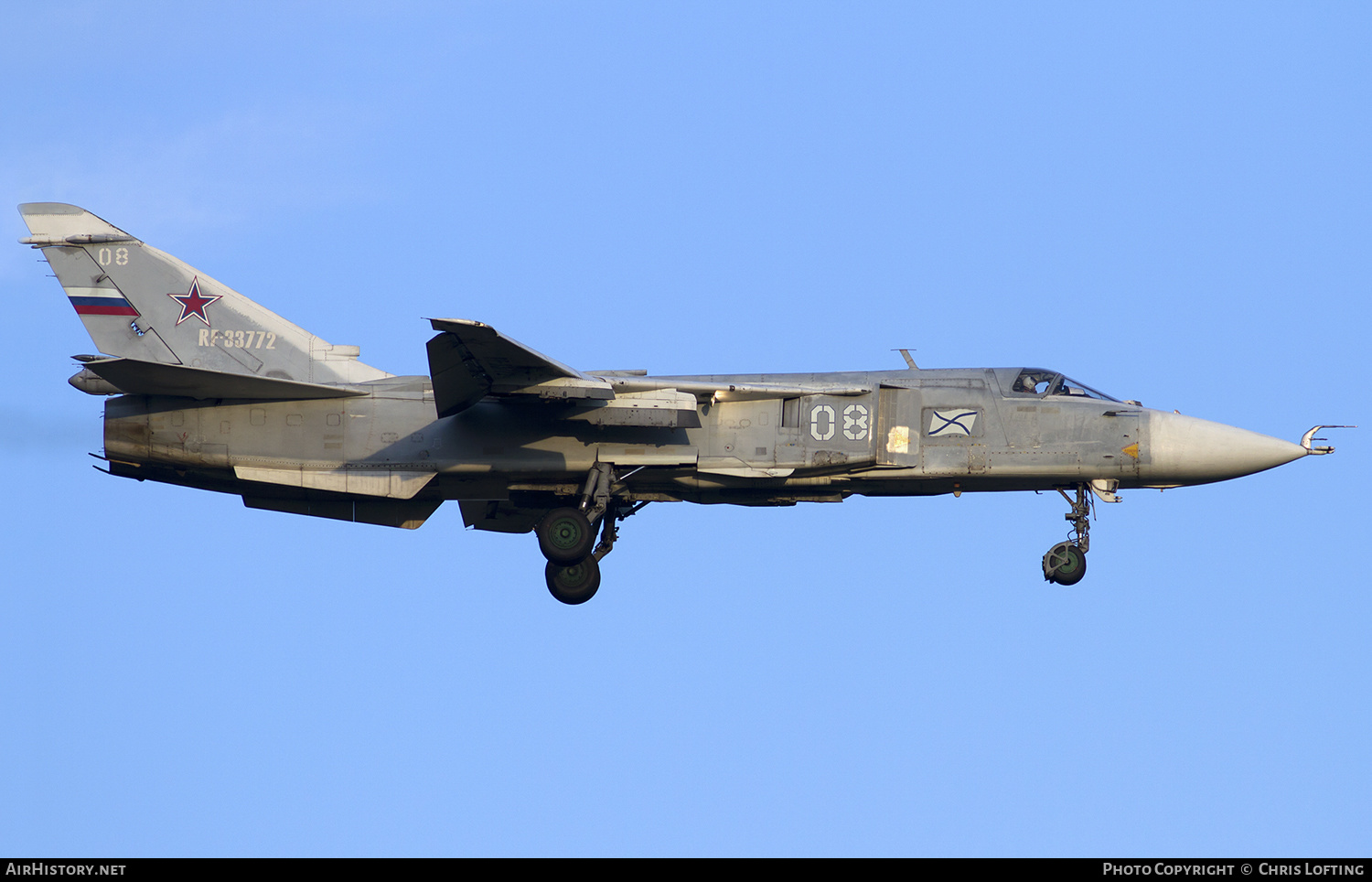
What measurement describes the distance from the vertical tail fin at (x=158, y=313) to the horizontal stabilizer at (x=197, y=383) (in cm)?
90

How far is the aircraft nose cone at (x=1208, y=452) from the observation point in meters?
23.5

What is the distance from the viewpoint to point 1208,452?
23.5 meters

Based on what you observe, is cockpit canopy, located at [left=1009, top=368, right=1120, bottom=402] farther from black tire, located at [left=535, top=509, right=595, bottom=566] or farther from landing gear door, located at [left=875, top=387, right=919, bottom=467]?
black tire, located at [left=535, top=509, right=595, bottom=566]

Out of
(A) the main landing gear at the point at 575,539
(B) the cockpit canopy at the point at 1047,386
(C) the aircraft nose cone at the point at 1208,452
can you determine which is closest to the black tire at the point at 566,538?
(A) the main landing gear at the point at 575,539

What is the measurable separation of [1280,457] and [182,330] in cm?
1676

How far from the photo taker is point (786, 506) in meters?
24.5

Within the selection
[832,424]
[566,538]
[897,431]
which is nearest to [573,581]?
[566,538]

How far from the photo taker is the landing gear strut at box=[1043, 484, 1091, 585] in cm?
2383

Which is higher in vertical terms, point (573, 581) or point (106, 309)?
point (106, 309)

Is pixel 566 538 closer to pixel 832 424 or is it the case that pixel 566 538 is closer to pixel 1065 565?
pixel 832 424

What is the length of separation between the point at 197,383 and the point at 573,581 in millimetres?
6274

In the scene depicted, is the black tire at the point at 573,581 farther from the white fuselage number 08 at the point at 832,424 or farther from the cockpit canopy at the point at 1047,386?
the cockpit canopy at the point at 1047,386
